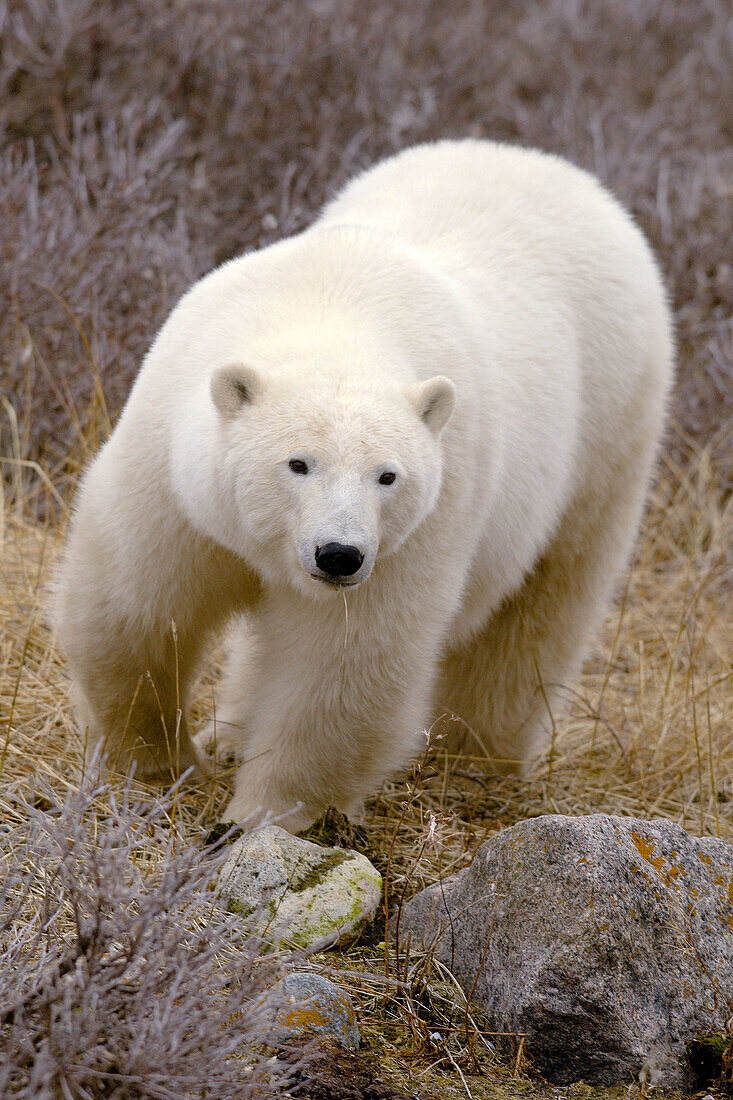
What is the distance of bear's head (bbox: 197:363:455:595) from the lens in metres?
2.41

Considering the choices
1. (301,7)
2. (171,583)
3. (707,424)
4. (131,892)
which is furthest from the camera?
(301,7)

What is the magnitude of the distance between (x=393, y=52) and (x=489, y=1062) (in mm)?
6601

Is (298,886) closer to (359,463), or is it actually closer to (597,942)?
(597,942)

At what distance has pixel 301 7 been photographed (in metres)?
7.56

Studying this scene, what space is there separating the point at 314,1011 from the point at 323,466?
3.31 ft

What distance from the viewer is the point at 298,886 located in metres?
2.56

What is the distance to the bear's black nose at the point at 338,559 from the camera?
93.1 inches

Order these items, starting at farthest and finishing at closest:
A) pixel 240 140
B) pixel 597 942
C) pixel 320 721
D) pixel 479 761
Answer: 1. pixel 240 140
2. pixel 479 761
3. pixel 320 721
4. pixel 597 942

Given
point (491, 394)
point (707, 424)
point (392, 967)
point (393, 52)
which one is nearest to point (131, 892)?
point (392, 967)

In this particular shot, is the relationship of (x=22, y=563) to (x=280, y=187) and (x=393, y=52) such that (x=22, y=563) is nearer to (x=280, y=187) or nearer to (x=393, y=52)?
(x=280, y=187)

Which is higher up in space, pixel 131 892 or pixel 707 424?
pixel 131 892

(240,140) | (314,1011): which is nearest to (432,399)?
(314,1011)

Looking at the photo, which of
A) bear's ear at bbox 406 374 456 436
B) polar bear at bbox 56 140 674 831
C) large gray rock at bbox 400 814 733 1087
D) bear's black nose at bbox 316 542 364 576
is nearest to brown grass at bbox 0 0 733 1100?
large gray rock at bbox 400 814 733 1087

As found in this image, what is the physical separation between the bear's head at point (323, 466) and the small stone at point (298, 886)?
0.55 metres
